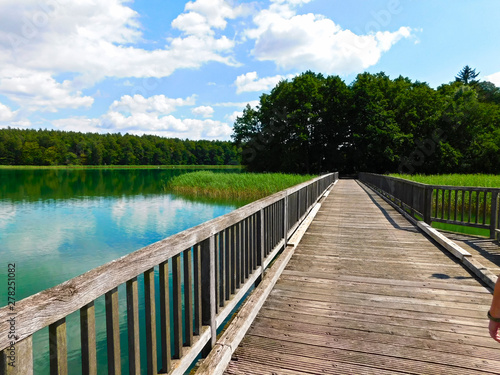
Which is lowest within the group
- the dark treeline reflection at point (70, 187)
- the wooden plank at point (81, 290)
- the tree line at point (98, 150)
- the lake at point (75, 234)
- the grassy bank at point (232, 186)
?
the lake at point (75, 234)

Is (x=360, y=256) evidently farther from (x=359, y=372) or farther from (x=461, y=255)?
(x=359, y=372)

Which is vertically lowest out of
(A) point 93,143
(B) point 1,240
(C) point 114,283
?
(B) point 1,240

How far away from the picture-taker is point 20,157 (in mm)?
92188

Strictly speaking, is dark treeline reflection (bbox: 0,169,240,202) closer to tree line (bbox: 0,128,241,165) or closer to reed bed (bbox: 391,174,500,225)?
reed bed (bbox: 391,174,500,225)

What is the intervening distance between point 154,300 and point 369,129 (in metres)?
44.6

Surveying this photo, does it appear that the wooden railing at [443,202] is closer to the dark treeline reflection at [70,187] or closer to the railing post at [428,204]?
the railing post at [428,204]

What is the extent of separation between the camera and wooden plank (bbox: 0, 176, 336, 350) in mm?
1025

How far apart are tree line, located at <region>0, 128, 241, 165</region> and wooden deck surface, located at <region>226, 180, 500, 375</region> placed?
7272 centimetres

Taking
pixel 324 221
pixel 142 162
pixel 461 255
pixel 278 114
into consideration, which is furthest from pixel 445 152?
pixel 142 162

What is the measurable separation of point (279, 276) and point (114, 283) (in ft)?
10.1

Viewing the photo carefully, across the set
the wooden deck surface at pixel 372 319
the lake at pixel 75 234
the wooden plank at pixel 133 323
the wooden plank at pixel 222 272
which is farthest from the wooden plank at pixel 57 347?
the lake at pixel 75 234

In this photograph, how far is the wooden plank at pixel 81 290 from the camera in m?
1.03

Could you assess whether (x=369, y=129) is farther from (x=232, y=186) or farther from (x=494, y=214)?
(x=494, y=214)

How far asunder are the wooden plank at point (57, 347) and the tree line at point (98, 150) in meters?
75.9
